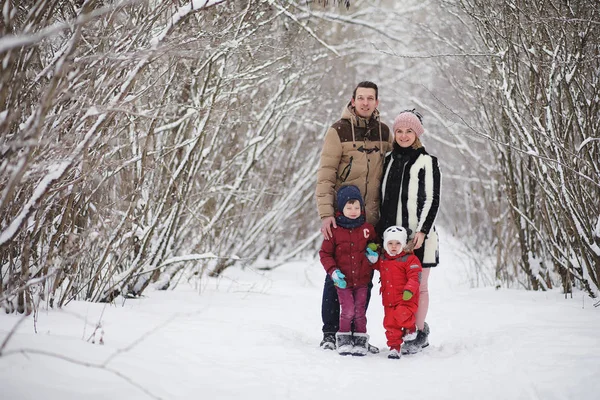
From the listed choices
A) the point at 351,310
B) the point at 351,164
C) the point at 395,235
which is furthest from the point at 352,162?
the point at 351,310

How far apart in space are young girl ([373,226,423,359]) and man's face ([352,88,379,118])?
786mm

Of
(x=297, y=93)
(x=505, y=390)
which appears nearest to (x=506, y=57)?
(x=297, y=93)

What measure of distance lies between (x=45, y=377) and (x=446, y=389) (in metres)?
1.69

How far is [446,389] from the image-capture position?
2590 millimetres

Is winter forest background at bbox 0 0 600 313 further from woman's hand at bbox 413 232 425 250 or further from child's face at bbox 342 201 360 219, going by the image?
child's face at bbox 342 201 360 219

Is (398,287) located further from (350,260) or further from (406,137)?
(406,137)

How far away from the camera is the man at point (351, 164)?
363 centimetres

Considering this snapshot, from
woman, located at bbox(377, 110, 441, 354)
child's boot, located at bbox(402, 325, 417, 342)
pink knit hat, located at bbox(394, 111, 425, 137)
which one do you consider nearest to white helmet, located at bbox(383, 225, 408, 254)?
woman, located at bbox(377, 110, 441, 354)

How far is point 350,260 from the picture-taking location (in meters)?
3.53

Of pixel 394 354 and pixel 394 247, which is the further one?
pixel 394 247

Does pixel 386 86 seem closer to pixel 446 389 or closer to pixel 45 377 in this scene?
pixel 446 389

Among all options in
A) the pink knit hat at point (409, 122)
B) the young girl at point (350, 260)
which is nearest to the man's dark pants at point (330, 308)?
the young girl at point (350, 260)

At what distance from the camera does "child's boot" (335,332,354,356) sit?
334 cm

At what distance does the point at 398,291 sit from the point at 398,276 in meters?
0.09
